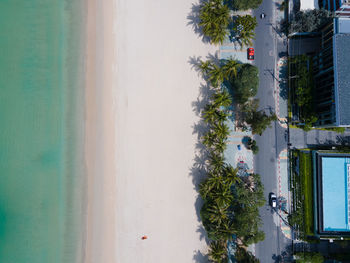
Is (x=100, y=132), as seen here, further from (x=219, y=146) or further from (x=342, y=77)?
(x=342, y=77)

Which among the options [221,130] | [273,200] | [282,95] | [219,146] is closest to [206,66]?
[221,130]

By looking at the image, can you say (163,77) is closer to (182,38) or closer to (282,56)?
(182,38)

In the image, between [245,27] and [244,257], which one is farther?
[245,27]

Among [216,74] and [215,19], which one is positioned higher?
[215,19]

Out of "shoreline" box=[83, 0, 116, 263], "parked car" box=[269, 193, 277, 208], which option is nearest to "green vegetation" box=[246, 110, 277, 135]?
"parked car" box=[269, 193, 277, 208]

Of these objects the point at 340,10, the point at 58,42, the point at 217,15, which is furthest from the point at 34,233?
the point at 340,10

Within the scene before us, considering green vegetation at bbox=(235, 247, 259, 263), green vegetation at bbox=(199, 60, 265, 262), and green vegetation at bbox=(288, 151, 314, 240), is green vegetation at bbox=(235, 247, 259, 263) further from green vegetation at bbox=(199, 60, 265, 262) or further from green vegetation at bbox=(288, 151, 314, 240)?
green vegetation at bbox=(288, 151, 314, 240)

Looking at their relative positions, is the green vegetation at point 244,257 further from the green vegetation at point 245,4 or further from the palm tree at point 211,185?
the green vegetation at point 245,4
